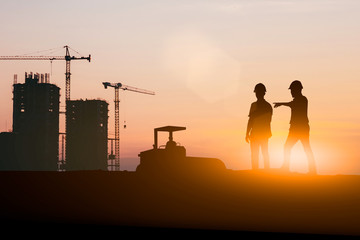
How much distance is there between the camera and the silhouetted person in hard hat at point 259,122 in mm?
11609

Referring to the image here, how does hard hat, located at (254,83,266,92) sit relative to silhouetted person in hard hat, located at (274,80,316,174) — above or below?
above

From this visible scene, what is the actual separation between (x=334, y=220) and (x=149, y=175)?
3305 millimetres

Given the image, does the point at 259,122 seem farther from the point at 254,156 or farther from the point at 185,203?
the point at 185,203

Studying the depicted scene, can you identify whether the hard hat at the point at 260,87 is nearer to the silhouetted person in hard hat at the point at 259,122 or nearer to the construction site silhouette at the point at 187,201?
the silhouetted person in hard hat at the point at 259,122

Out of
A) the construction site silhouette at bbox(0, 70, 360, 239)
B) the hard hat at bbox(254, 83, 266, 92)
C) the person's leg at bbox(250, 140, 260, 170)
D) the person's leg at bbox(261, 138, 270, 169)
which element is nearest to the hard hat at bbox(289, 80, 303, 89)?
the hard hat at bbox(254, 83, 266, 92)

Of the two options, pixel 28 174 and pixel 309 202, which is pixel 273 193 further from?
pixel 28 174

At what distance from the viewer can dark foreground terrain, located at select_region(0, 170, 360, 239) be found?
23.5 feet

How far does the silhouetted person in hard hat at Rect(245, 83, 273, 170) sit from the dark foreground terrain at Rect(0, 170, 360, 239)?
194 cm

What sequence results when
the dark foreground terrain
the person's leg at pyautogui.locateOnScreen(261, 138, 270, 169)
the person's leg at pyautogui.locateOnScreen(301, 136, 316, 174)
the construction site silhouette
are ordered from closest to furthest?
1. the dark foreground terrain
2. the construction site silhouette
3. the person's leg at pyautogui.locateOnScreen(301, 136, 316, 174)
4. the person's leg at pyautogui.locateOnScreen(261, 138, 270, 169)

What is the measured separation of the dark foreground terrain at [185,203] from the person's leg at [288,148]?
1399 mm

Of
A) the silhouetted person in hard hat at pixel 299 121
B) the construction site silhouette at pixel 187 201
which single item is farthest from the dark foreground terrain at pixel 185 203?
the silhouetted person in hard hat at pixel 299 121

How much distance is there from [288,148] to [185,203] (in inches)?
139

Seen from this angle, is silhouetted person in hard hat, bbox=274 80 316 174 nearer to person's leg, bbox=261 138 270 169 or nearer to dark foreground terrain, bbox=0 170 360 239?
person's leg, bbox=261 138 270 169

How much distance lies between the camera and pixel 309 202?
7.90 metres
